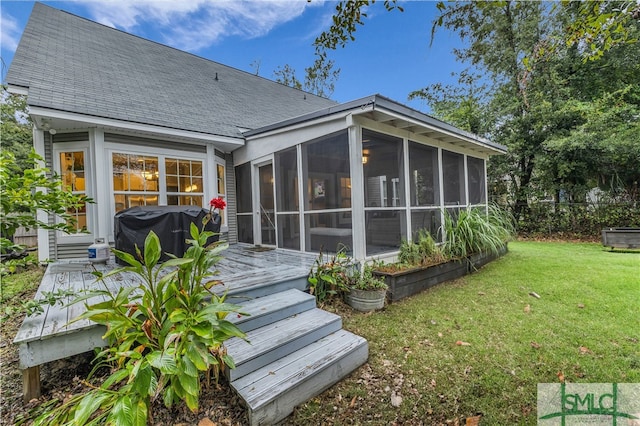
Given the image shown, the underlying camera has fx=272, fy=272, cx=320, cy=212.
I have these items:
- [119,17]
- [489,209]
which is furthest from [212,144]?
[489,209]

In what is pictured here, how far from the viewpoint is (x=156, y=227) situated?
4422 mm

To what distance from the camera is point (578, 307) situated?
140 inches

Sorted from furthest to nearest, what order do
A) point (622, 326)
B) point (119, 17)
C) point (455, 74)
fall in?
point (455, 74), point (119, 17), point (622, 326)

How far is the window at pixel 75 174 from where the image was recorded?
17.1ft

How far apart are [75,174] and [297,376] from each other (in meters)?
5.90

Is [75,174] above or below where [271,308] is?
above

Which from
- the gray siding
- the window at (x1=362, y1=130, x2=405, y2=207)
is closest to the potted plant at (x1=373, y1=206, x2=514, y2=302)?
the window at (x1=362, y1=130, x2=405, y2=207)

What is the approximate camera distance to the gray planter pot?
358 cm

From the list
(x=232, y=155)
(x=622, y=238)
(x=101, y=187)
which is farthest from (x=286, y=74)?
(x=622, y=238)

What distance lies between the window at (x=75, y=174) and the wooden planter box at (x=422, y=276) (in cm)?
563

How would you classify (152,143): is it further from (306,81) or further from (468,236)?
(306,81)

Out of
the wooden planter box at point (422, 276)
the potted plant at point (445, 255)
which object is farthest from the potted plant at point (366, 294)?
the potted plant at point (445, 255)

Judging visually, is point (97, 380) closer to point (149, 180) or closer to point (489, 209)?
point (149, 180)

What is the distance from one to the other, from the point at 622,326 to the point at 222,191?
7.35 metres
